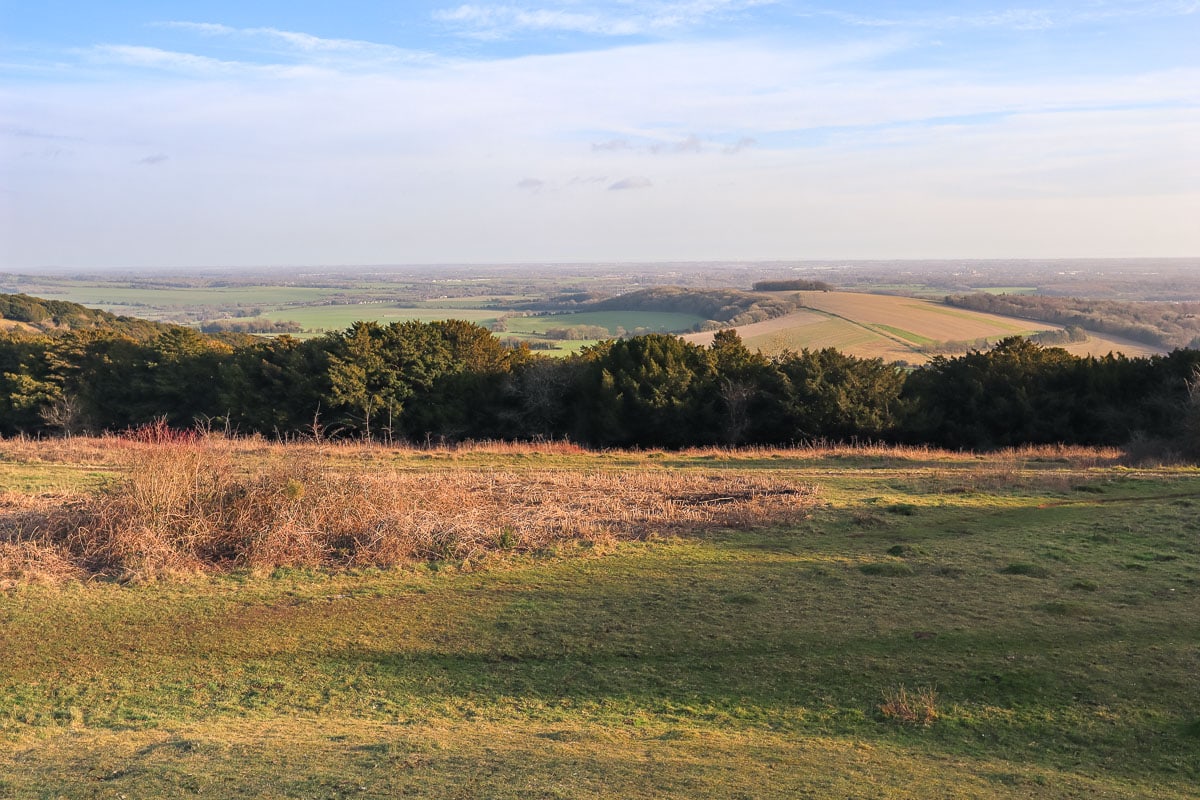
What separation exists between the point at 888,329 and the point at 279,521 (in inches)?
3074

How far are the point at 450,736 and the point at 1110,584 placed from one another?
9353mm

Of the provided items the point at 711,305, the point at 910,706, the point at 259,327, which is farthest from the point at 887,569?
the point at 259,327

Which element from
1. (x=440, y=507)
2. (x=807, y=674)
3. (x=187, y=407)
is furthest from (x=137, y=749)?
(x=187, y=407)

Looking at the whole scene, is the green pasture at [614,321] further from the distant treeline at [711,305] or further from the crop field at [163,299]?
the crop field at [163,299]

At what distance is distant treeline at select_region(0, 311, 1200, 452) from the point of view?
36250 mm

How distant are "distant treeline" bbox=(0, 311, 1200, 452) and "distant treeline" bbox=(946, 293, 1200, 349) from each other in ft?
126

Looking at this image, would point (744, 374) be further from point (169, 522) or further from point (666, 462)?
point (169, 522)

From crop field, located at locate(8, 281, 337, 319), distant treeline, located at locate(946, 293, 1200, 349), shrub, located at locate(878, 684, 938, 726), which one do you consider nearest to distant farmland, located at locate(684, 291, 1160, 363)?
distant treeline, located at locate(946, 293, 1200, 349)

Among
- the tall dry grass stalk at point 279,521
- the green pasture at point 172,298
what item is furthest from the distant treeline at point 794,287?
the tall dry grass stalk at point 279,521

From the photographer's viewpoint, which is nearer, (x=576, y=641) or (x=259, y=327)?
(x=576, y=641)

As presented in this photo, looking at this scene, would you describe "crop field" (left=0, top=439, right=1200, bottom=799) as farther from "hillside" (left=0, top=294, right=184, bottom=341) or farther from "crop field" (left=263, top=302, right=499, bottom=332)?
"crop field" (left=263, top=302, right=499, bottom=332)

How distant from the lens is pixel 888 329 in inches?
3295

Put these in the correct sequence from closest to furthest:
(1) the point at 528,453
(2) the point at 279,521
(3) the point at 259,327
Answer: (2) the point at 279,521
(1) the point at 528,453
(3) the point at 259,327

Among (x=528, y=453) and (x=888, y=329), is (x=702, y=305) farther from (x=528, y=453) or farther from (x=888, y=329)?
(x=528, y=453)
